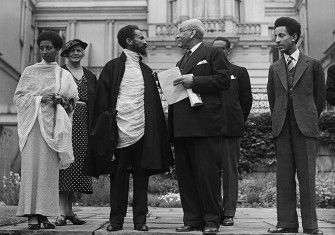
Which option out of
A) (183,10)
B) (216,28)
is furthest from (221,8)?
(183,10)

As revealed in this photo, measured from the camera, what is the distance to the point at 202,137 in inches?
182

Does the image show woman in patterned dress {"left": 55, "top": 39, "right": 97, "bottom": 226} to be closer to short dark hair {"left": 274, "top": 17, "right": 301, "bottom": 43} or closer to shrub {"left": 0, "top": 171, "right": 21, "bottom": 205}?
short dark hair {"left": 274, "top": 17, "right": 301, "bottom": 43}

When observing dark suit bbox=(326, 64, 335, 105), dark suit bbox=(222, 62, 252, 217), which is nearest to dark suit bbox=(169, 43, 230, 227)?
dark suit bbox=(326, 64, 335, 105)

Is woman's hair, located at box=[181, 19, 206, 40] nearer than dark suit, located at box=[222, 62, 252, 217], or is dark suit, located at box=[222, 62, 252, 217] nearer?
woman's hair, located at box=[181, 19, 206, 40]

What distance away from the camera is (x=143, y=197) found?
4.74 m

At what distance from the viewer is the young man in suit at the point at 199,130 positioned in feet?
15.1

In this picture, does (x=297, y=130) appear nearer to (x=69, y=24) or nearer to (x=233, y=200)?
(x=233, y=200)

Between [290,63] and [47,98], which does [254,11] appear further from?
[47,98]

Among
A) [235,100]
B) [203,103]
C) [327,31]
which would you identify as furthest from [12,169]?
[327,31]

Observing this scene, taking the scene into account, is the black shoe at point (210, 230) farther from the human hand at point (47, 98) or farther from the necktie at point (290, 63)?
the human hand at point (47, 98)

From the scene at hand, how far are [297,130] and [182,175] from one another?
4.07ft

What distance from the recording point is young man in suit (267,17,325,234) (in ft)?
15.0

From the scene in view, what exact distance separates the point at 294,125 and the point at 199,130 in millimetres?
945

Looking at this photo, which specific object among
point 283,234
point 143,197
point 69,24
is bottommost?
point 283,234
